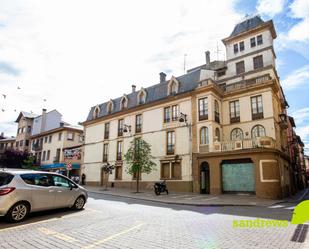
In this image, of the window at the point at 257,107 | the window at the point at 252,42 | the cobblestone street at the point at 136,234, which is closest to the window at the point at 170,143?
the window at the point at 257,107

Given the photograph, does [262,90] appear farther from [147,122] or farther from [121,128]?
[121,128]

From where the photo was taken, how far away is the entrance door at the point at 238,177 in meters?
18.6

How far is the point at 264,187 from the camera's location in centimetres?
1733

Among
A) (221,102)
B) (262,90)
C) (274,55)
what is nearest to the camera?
(262,90)

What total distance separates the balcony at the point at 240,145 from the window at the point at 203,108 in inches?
A: 111

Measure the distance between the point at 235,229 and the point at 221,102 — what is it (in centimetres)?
1901

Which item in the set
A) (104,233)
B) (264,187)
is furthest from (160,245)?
(264,187)

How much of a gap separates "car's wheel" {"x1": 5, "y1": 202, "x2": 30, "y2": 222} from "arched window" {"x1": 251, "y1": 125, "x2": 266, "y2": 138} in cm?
1958

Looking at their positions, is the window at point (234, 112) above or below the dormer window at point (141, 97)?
below

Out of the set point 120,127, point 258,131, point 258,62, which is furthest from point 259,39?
point 120,127

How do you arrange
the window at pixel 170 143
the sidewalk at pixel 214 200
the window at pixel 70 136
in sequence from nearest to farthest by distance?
1. the sidewalk at pixel 214 200
2. the window at pixel 170 143
3. the window at pixel 70 136

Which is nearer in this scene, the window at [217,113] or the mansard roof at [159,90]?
the window at [217,113]

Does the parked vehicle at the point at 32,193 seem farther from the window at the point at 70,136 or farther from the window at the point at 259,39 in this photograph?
the window at the point at 70,136

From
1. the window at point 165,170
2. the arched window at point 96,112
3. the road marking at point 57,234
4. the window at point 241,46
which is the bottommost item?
the road marking at point 57,234
